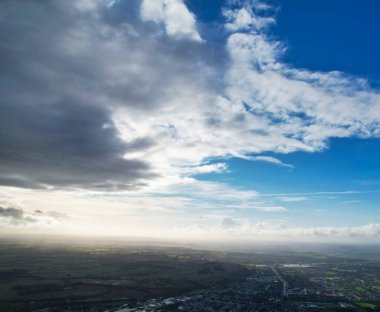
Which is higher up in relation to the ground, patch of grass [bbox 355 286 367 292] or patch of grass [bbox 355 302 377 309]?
patch of grass [bbox 355 286 367 292]

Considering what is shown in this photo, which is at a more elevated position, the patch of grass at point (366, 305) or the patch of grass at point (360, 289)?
the patch of grass at point (360, 289)

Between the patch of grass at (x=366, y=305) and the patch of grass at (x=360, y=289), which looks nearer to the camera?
the patch of grass at (x=366, y=305)

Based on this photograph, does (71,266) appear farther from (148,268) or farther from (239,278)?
(239,278)

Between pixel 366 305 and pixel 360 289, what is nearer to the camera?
pixel 366 305

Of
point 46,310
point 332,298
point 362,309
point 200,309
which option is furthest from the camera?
point 332,298

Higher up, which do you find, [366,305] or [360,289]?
[360,289]

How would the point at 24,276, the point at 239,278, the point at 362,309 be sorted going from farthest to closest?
1. the point at 239,278
2. the point at 24,276
3. the point at 362,309

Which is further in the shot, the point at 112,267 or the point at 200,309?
the point at 112,267

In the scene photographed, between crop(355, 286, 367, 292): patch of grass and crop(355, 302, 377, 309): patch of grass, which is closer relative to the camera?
crop(355, 302, 377, 309): patch of grass

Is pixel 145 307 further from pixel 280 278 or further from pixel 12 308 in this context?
pixel 280 278

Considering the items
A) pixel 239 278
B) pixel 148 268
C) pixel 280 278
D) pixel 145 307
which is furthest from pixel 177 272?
pixel 145 307
